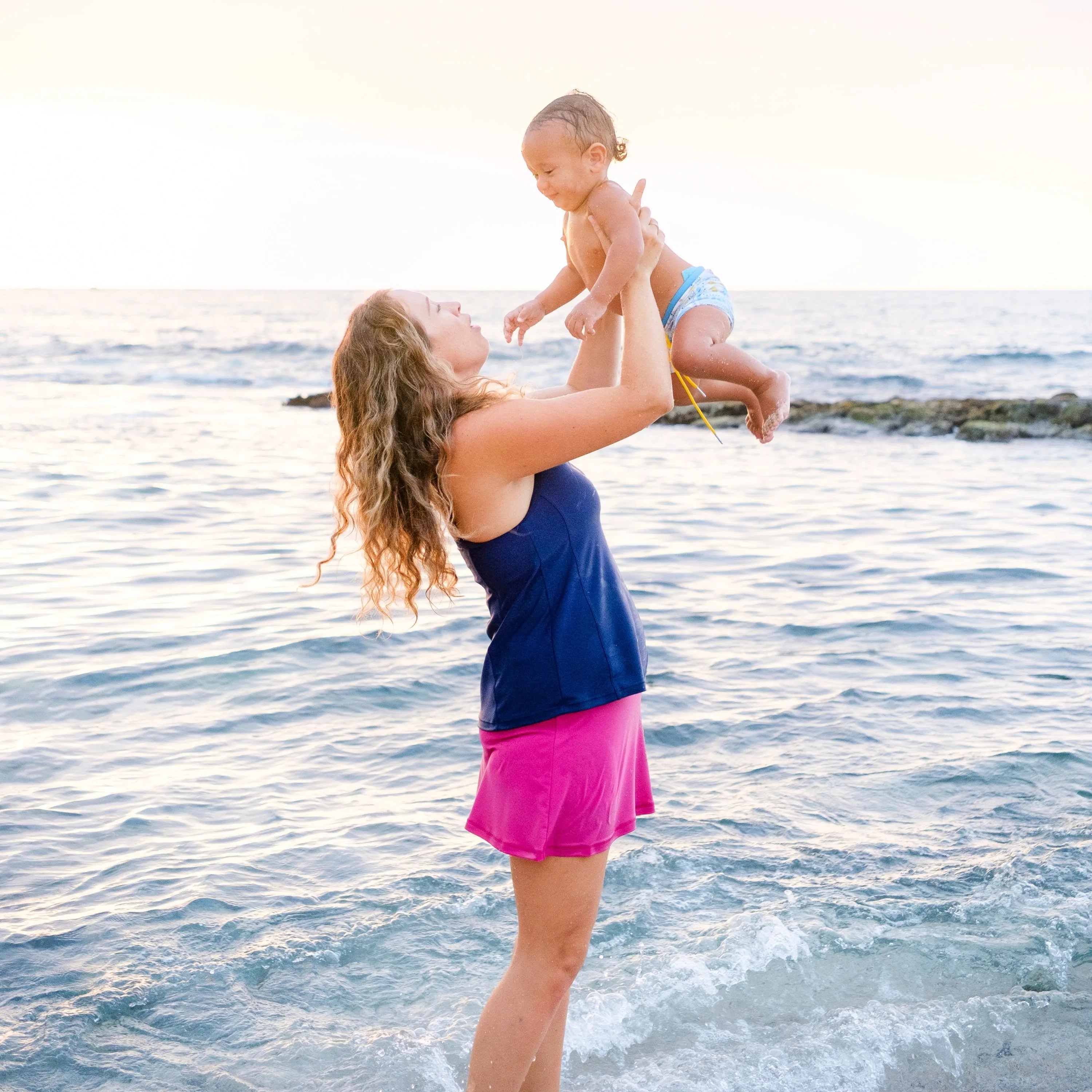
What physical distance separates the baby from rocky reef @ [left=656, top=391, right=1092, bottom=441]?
620 inches

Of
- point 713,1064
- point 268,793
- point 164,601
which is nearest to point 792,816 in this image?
point 713,1064

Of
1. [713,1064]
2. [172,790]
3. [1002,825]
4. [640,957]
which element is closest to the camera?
[713,1064]

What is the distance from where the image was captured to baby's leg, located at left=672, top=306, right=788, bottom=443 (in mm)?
3168

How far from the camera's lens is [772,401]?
323 centimetres

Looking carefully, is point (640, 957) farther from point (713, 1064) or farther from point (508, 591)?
point (508, 591)

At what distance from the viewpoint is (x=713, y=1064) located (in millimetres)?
3199

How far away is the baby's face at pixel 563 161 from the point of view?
117 inches

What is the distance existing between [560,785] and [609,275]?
116 cm

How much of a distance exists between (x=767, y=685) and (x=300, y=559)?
168 inches

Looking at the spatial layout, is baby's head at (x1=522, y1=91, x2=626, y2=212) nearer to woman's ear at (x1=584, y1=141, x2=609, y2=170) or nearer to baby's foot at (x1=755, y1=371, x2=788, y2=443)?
woman's ear at (x1=584, y1=141, x2=609, y2=170)

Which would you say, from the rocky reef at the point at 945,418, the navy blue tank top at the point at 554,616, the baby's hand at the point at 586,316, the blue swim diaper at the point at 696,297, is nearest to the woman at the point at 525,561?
the navy blue tank top at the point at 554,616

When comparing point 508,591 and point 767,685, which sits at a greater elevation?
point 508,591

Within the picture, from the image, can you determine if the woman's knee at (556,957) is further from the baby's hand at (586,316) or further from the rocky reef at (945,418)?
the rocky reef at (945,418)

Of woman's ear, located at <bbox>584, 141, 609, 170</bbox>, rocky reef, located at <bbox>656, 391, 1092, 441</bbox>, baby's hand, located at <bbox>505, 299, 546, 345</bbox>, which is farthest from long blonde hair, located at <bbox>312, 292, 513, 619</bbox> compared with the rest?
rocky reef, located at <bbox>656, 391, 1092, 441</bbox>
